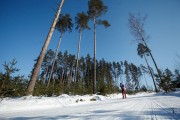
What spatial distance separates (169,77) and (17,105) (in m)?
12.8

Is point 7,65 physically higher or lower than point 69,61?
lower

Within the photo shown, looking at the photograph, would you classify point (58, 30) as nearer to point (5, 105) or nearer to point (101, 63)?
point (5, 105)

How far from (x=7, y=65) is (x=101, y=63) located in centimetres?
4756

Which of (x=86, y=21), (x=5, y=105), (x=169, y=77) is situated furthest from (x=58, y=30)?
(x=5, y=105)

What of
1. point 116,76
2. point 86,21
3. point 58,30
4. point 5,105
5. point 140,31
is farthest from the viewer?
point 116,76

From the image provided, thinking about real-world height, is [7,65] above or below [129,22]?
below

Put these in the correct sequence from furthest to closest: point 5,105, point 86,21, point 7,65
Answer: point 86,21, point 7,65, point 5,105

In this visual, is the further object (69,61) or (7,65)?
(69,61)

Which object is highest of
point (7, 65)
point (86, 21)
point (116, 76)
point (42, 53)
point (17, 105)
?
point (86, 21)

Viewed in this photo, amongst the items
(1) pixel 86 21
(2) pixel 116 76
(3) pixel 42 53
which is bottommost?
(3) pixel 42 53

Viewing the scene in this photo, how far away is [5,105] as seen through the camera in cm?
336

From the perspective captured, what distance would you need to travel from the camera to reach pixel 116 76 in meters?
55.5

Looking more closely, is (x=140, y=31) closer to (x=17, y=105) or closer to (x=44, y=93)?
(x=44, y=93)

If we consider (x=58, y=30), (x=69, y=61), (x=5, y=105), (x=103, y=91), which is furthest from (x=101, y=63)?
(x=5, y=105)
